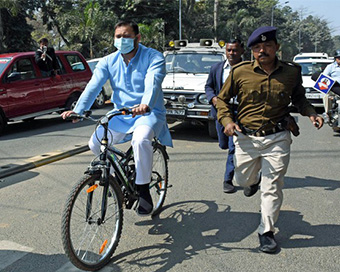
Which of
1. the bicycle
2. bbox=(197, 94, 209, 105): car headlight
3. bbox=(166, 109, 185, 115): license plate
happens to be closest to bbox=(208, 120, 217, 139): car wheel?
bbox=(197, 94, 209, 105): car headlight

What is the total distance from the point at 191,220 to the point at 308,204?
1.50 meters

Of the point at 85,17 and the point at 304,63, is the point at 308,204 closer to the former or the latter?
the point at 304,63

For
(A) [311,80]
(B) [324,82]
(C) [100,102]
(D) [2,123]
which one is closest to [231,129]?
(B) [324,82]

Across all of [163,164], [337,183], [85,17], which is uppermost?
[85,17]

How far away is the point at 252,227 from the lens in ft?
13.4

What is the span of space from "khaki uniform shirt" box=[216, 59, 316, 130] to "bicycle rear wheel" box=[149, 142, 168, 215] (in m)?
1.08

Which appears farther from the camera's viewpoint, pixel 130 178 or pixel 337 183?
pixel 337 183

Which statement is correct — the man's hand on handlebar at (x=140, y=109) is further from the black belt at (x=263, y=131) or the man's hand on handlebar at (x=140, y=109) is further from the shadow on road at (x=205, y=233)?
the shadow on road at (x=205, y=233)

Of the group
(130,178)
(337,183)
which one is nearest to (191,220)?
(130,178)

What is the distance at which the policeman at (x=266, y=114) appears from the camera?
3.43m

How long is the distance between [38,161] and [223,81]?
3.40 metres

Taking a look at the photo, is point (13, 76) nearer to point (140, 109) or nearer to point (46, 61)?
point (46, 61)

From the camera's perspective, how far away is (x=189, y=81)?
8688 mm

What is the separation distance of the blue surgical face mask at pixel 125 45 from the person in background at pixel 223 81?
5.41ft
